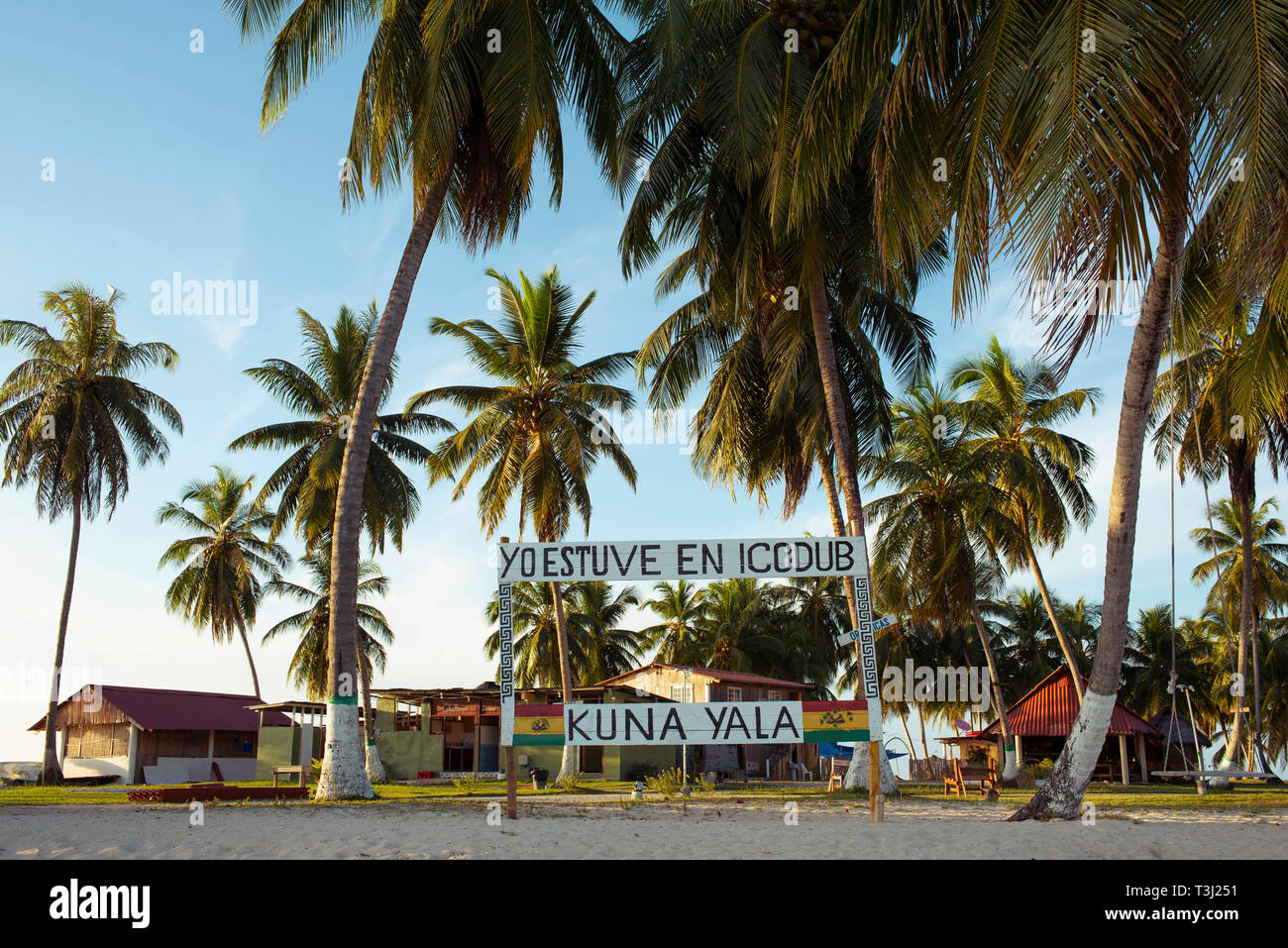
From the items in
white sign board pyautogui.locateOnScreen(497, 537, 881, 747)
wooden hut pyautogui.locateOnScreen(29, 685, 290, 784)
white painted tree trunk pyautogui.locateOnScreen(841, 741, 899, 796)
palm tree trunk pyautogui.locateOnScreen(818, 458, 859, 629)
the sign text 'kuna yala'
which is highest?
palm tree trunk pyautogui.locateOnScreen(818, 458, 859, 629)

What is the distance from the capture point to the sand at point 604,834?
8.36 m

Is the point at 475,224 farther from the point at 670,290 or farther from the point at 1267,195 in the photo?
the point at 1267,195

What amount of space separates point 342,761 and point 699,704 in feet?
→ 21.3

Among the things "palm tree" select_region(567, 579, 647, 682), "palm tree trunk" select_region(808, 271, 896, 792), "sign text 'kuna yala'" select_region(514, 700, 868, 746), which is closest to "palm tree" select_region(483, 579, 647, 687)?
"palm tree" select_region(567, 579, 647, 682)

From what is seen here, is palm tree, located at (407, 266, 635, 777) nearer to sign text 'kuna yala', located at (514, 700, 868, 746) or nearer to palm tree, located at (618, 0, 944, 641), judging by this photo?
palm tree, located at (618, 0, 944, 641)

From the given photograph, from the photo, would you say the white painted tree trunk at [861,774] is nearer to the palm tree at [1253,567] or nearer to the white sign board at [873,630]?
the white sign board at [873,630]

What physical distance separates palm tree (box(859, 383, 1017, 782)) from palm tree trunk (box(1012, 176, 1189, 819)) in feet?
48.2

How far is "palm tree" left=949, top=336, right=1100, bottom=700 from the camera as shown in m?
26.7

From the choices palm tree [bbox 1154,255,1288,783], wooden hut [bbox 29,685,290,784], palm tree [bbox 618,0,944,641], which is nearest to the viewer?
palm tree [bbox 618,0,944,641]

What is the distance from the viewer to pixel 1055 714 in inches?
1241

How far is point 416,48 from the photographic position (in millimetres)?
14773

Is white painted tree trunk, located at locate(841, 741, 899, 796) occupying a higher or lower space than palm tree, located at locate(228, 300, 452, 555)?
lower

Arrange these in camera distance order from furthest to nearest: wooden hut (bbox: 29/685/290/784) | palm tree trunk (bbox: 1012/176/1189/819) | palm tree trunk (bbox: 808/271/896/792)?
wooden hut (bbox: 29/685/290/784) < palm tree trunk (bbox: 808/271/896/792) < palm tree trunk (bbox: 1012/176/1189/819)
